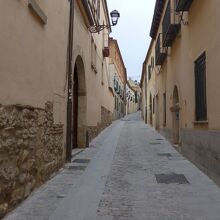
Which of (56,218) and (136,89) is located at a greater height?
(136,89)

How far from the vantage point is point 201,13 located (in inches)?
332

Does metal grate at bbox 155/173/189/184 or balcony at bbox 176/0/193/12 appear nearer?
metal grate at bbox 155/173/189/184

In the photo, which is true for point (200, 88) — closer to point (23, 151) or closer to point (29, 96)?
point (29, 96)

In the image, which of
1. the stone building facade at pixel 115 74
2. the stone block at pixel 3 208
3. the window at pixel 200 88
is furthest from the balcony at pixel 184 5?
the stone building facade at pixel 115 74

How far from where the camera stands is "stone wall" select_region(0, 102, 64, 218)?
5054 mm

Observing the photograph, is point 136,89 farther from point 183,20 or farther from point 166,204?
point 166,204

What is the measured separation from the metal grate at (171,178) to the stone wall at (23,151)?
7.16 ft

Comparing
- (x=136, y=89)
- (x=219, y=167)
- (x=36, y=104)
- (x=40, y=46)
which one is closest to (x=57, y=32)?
(x=40, y=46)

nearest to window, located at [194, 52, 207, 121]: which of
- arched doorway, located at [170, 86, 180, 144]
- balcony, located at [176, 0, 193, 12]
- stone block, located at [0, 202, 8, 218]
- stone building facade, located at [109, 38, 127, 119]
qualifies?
balcony, located at [176, 0, 193, 12]

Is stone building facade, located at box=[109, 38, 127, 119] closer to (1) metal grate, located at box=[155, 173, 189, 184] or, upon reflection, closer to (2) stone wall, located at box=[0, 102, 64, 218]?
(1) metal grate, located at box=[155, 173, 189, 184]

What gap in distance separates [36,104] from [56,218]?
230 cm

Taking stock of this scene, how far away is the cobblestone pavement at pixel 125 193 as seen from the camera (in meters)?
5.23

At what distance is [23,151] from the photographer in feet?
19.3

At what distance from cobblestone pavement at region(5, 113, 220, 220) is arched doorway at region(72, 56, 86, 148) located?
136 inches
